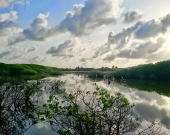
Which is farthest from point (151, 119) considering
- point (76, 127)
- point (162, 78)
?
point (162, 78)

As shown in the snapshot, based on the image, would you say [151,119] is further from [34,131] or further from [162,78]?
[162,78]

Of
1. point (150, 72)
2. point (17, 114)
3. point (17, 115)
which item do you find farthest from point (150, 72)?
point (17, 115)

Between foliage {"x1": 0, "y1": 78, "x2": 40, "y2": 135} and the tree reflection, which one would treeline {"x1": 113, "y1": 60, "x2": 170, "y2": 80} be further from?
foliage {"x1": 0, "y1": 78, "x2": 40, "y2": 135}

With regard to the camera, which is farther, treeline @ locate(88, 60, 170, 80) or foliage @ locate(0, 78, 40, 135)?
treeline @ locate(88, 60, 170, 80)

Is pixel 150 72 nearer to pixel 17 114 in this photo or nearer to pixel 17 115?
pixel 17 114

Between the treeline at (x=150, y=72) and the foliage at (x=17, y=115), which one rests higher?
the treeline at (x=150, y=72)

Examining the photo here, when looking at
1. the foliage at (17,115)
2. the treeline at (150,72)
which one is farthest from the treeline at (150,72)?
the foliage at (17,115)

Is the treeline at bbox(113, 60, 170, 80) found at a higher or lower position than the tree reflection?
higher

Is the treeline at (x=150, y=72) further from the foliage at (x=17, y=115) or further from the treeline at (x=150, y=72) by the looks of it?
the foliage at (x=17, y=115)

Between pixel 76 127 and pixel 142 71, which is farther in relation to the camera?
pixel 142 71

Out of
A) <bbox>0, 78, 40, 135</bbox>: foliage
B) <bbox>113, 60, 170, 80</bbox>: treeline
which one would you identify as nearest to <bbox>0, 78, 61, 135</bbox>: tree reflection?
<bbox>0, 78, 40, 135</bbox>: foliage

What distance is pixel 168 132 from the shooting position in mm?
16438

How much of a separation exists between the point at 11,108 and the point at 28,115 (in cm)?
341

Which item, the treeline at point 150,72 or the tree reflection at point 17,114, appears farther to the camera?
the treeline at point 150,72
